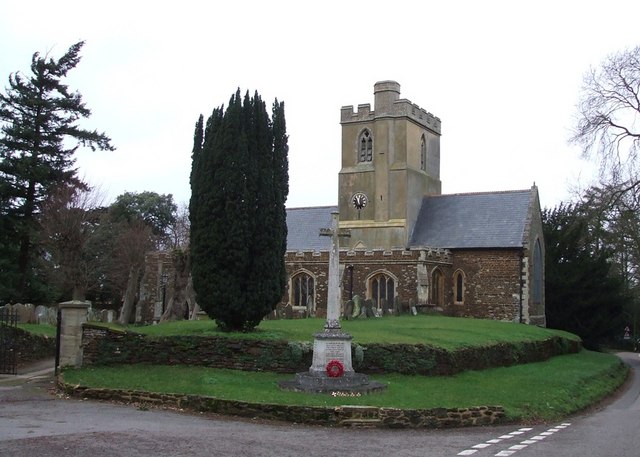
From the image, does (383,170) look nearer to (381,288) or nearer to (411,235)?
(411,235)

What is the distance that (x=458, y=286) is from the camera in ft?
123

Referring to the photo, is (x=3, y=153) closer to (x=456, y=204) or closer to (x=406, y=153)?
(x=406, y=153)

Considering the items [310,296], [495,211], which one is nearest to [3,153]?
[310,296]

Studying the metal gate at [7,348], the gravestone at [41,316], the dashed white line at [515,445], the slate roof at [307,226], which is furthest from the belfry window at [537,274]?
the metal gate at [7,348]

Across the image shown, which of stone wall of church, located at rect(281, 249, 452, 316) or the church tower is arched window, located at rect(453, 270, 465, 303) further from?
the church tower

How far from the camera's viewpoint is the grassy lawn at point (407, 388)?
44.0 ft

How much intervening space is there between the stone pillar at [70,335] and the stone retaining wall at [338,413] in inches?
171

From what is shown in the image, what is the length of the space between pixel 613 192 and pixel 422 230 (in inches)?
533

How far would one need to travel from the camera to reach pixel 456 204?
40.7 metres

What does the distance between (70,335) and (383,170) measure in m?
26.3

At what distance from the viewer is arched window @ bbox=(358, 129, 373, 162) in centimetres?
4184

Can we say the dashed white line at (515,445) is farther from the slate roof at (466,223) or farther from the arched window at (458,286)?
the arched window at (458,286)

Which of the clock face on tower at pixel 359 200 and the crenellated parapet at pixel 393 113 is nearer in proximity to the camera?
the crenellated parapet at pixel 393 113

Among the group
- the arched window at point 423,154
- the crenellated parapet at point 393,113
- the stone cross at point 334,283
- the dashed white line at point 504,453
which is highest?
the crenellated parapet at point 393,113
